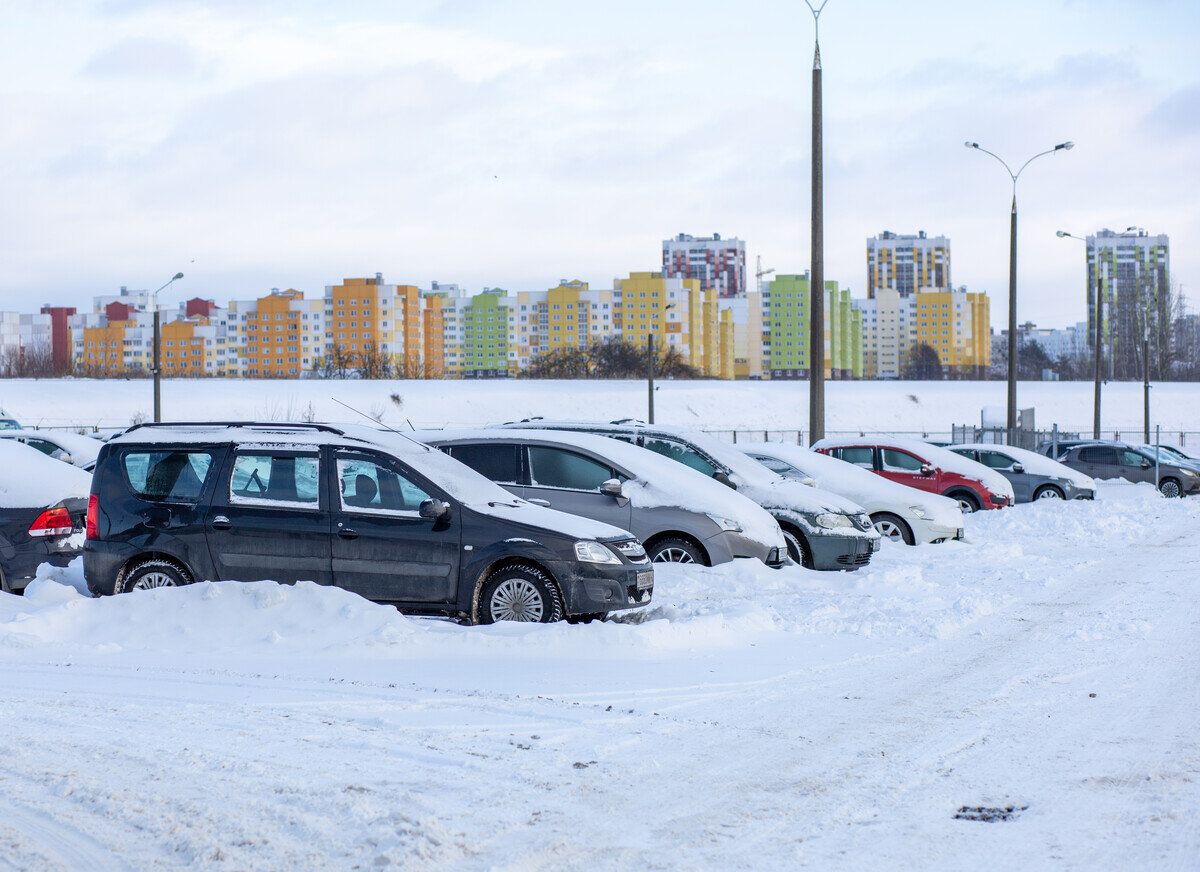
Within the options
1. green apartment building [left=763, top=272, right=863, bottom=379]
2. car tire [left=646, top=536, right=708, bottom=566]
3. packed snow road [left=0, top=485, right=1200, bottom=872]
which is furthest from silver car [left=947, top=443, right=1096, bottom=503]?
green apartment building [left=763, top=272, right=863, bottom=379]

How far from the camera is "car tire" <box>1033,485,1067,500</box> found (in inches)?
1006

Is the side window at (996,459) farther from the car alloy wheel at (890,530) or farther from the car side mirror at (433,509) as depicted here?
the car side mirror at (433,509)

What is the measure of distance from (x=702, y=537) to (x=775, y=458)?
5791 millimetres

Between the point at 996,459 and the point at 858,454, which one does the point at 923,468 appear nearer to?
the point at 858,454

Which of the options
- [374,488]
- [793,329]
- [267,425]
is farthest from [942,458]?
[793,329]

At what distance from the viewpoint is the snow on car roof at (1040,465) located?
84.5 ft

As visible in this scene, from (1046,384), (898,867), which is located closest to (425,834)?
(898,867)

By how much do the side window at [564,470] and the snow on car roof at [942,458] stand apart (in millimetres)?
9921

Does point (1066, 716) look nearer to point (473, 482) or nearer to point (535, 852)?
point (535, 852)

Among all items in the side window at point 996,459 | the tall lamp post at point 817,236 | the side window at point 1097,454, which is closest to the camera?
the tall lamp post at point 817,236

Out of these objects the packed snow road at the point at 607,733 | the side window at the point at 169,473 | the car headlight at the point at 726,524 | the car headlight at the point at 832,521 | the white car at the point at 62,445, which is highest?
the side window at the point at 169,473

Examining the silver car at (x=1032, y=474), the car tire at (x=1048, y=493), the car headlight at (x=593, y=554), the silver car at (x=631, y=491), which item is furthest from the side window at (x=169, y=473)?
the car tire at (x=1048, y=493)

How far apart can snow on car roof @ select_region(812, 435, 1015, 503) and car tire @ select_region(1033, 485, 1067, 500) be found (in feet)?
13.1

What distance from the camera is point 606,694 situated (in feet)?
23.1
